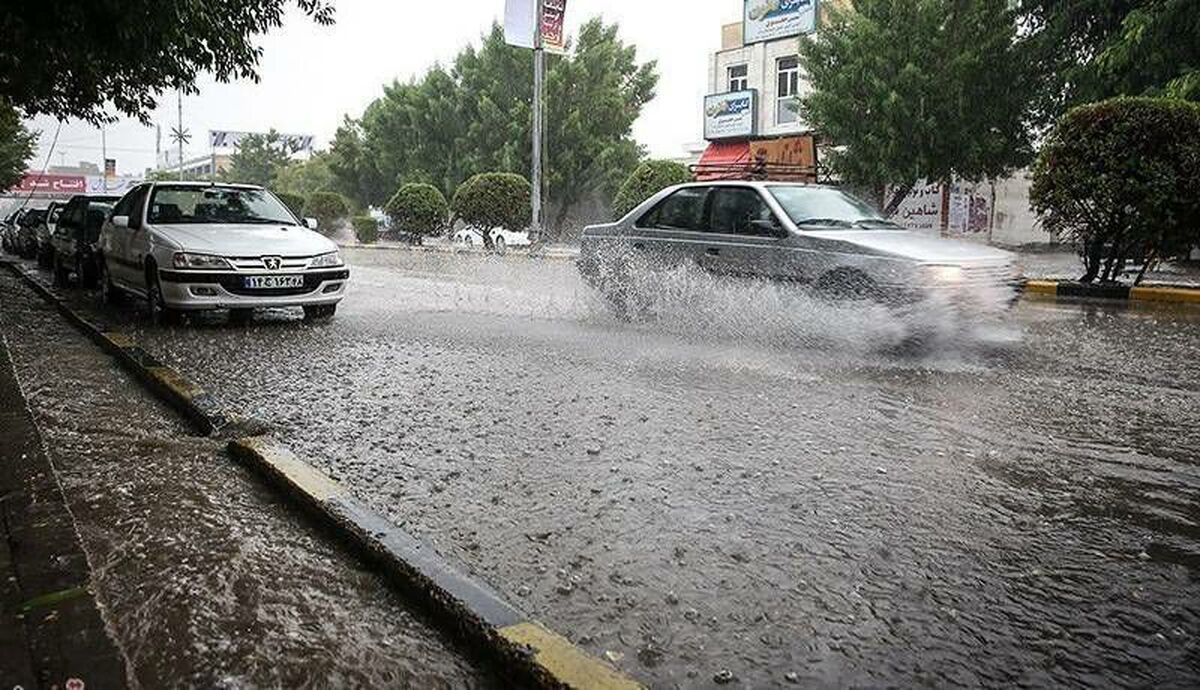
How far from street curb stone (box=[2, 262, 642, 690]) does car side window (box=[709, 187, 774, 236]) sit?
5.23 m

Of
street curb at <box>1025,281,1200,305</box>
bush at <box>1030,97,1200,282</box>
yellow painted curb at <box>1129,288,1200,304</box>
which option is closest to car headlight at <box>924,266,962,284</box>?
street curb at <box>1025,281,1200,305</box>

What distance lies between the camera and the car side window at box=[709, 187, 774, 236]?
857 centimetres

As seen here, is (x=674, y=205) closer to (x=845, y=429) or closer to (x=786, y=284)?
(x=786, y=284)

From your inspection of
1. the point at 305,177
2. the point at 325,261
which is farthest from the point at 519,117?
the point at 305,177

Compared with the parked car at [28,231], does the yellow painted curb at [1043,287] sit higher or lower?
lower

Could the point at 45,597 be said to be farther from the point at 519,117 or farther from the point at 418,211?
the point at 519,117

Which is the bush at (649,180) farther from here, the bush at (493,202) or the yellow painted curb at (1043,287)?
the yellow painted curb at (1043,287)

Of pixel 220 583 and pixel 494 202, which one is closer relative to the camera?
pixel 220 583

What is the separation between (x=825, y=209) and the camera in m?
8.59

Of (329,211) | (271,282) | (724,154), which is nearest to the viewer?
(271,282)

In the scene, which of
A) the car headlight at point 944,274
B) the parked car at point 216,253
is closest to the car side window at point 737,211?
the car headlight at point 944,274

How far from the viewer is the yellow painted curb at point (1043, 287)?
13400 millimetres

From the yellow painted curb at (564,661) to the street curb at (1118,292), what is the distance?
36.8 feet

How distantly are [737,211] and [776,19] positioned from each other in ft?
87.1
